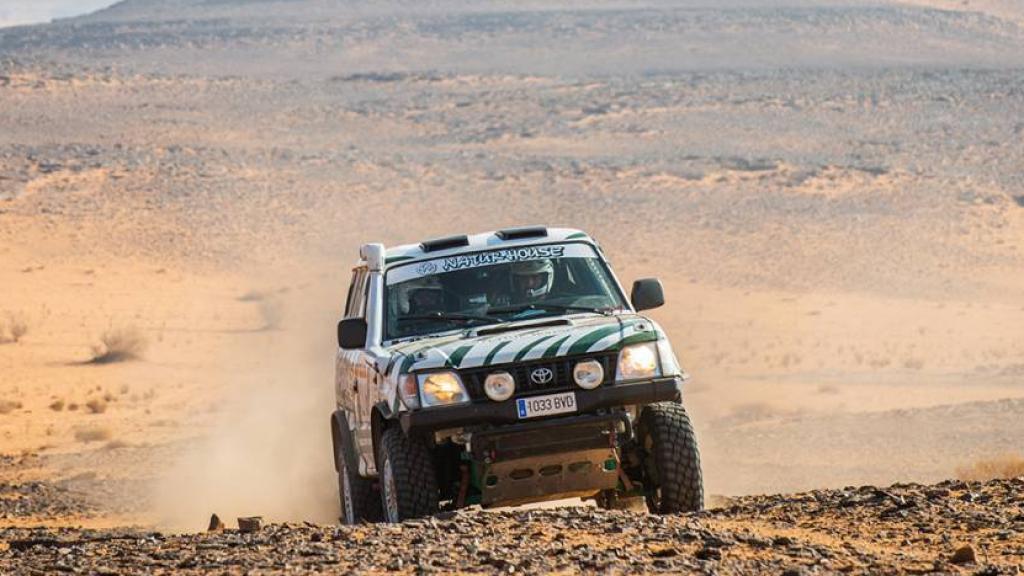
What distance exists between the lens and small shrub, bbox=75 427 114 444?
84.3 ft

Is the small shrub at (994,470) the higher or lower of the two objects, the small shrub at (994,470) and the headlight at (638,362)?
the lower

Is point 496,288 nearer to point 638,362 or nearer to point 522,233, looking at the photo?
point 522,233

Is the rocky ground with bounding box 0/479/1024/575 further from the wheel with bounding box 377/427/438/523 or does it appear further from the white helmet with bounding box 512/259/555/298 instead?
the white helmet with bounding box 512/259/555/298

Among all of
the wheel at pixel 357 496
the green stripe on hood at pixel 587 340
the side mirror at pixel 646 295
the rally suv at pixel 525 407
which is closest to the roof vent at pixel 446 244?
the rally suv at pixel 525 407

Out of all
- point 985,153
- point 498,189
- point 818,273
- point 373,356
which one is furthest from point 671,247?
point 373,356

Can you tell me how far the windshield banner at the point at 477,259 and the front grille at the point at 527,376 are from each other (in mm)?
1600

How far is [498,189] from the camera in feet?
Result: 185

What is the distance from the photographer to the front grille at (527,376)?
10.4m

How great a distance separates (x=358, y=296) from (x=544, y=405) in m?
3.05

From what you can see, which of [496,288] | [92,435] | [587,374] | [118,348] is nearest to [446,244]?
[496,288]

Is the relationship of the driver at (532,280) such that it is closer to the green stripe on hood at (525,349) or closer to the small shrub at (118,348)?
the green stripe on hood at (525,349)

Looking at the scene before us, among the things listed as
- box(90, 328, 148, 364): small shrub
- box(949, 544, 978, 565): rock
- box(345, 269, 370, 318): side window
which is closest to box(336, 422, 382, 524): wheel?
box(345, 269, 370, 318): side window

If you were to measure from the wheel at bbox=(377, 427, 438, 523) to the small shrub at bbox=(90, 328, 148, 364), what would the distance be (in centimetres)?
2527

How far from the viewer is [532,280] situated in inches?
468
